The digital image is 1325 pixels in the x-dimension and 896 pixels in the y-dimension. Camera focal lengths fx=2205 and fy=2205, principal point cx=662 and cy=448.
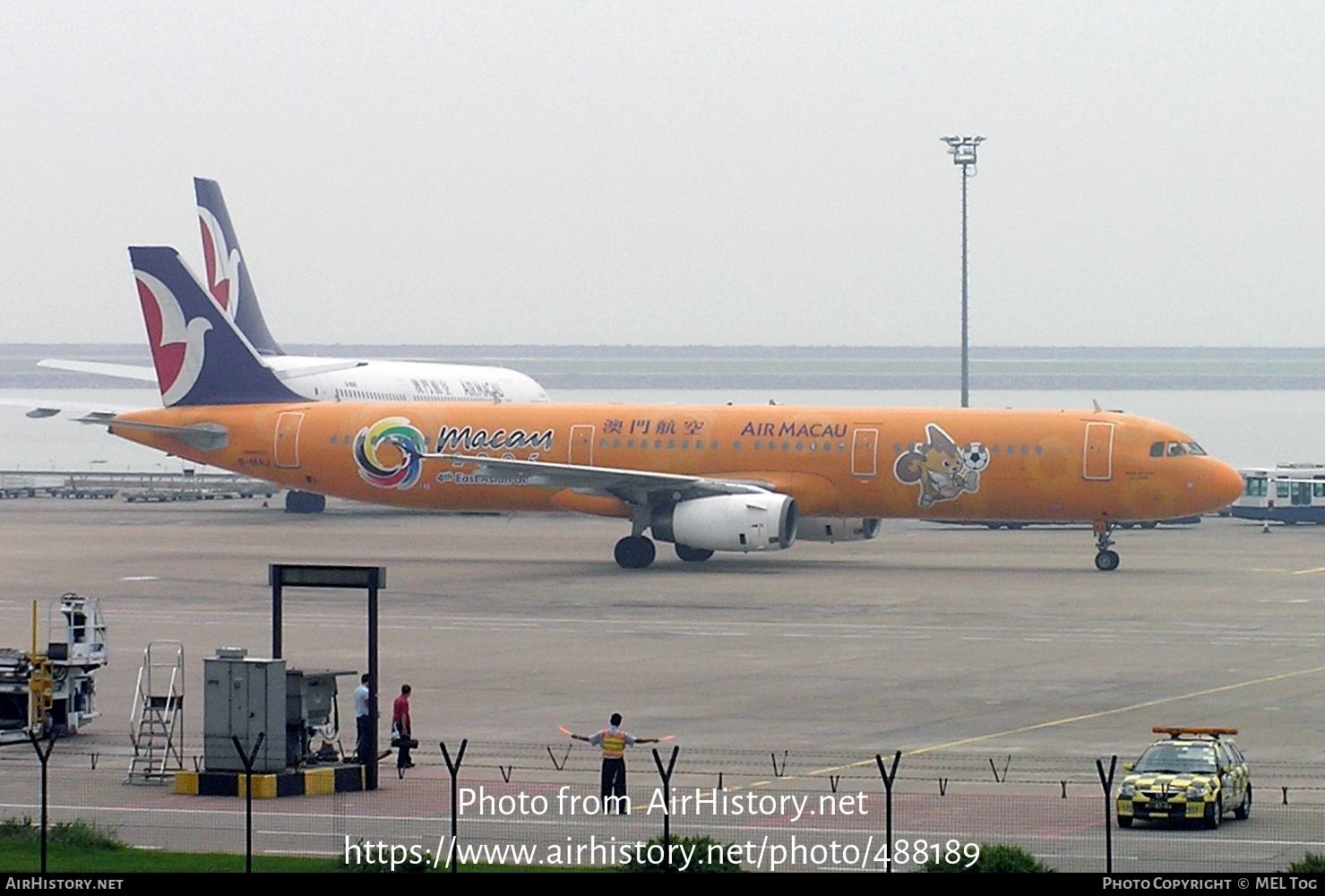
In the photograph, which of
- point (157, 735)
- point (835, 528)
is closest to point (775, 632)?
point (157, 735)

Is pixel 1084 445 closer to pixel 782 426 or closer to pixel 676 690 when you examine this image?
pixel 782 426

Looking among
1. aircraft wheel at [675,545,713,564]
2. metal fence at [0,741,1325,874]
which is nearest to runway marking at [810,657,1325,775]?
metal fence at [0,741,1325,874]

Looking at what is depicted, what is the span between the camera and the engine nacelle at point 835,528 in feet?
194

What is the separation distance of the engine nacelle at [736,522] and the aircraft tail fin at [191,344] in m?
15.4

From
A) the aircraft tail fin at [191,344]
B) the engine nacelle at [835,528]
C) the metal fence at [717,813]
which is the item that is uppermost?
the aircraft tail fin at [191,344]

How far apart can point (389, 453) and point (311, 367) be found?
25.3 meters

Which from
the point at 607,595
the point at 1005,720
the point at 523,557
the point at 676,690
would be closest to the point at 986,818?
the point at 1005,720

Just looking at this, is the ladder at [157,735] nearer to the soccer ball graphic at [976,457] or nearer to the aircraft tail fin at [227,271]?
the soccer ball graphic at [976,457]

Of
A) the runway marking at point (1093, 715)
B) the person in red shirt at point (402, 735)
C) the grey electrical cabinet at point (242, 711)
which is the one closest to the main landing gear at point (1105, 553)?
the runway marking at point (1093, 715)

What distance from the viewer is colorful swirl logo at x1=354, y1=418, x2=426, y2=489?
61312mm

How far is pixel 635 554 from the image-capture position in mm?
57500

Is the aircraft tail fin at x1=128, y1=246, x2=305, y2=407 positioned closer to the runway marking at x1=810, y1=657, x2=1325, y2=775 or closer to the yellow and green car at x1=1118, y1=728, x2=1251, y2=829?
the runway marking at x1=810, y1=657, x2=1325, y2=775

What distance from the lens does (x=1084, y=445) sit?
56219 millimetres
